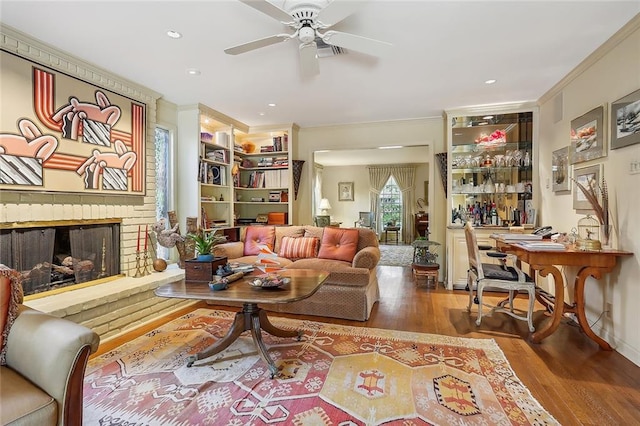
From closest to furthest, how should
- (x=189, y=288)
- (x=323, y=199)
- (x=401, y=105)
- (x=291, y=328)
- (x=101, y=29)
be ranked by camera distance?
(x=189, y=288)
(x=101, y=29)
(x=291, y=328)
(x=401, y=105)
(x=323, y=199)

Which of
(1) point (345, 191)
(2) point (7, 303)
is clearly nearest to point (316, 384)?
(2) point (7, 303)

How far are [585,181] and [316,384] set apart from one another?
301 cm

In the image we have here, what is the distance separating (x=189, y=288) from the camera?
2.23 meters

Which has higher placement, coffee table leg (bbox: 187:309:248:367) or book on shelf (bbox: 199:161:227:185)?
book on shelf (bbox: 199:161:227:185)

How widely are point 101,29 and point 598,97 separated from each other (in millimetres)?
4177

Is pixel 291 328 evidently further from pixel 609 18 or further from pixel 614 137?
pixel 609 18

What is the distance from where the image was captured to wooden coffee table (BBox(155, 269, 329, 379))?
2.02 metres

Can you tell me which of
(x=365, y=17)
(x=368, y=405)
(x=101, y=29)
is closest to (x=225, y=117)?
(x=101, y=29)

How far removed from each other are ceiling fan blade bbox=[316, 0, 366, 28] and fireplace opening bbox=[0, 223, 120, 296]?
2.87m

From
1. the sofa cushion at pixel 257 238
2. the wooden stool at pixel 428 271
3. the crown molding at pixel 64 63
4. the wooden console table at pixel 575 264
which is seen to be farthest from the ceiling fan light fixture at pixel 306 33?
the wooden stool at pixel 428 271

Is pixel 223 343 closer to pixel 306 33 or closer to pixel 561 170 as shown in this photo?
pixel 306 33

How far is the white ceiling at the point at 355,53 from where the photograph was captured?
2152mm

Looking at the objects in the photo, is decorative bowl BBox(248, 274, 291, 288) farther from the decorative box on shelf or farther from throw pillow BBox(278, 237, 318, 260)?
throw pillow BBox(278, 237, 318, 260)

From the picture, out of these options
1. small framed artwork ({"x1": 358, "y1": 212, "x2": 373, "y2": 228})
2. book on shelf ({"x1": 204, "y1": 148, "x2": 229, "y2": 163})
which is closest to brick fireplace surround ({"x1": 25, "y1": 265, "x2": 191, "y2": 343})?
book on shelf ({"x1": 204, "y1": 148, "x2": 229, "y2": 163})
